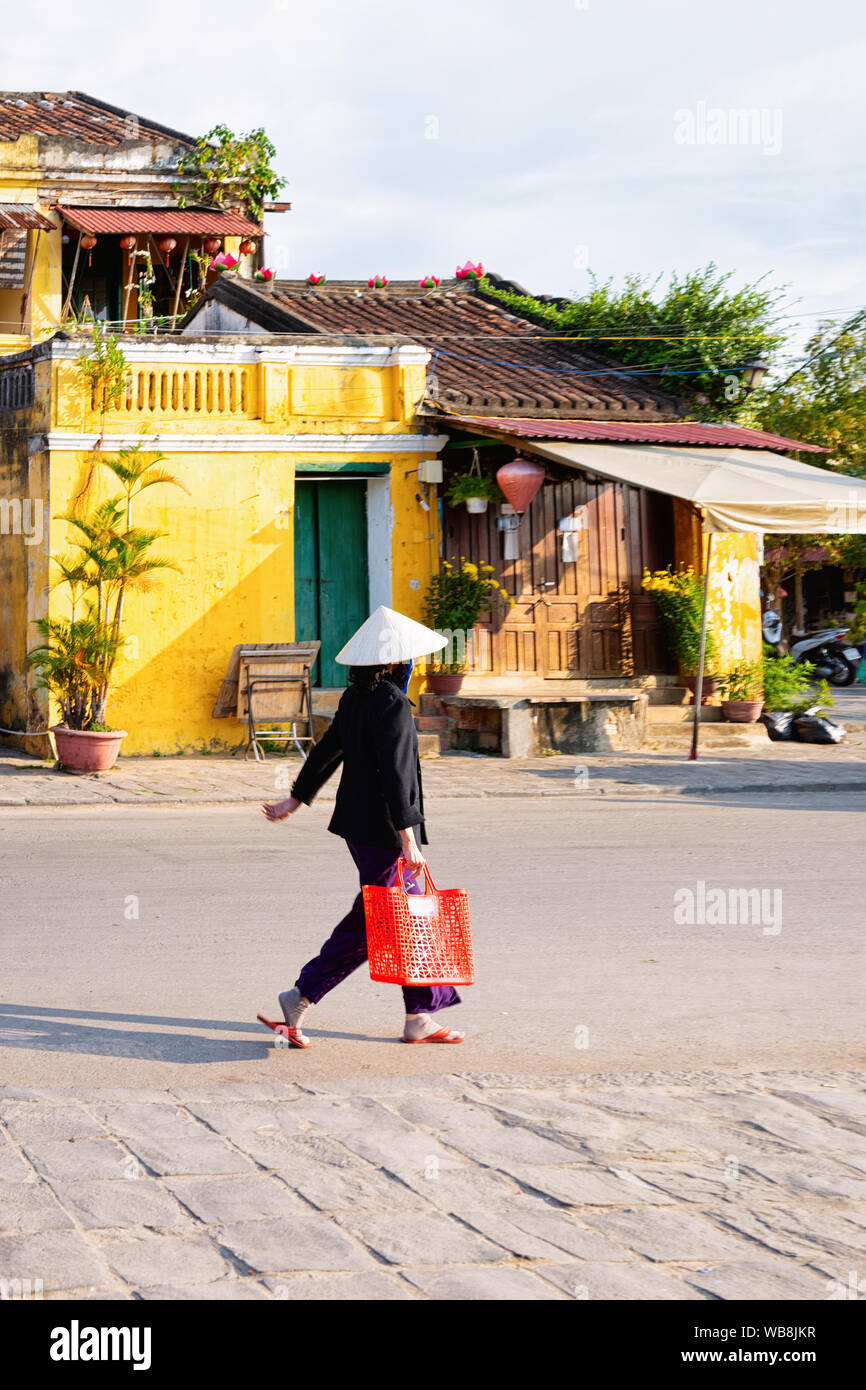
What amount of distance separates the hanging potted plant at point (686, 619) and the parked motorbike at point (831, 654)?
31.6ft

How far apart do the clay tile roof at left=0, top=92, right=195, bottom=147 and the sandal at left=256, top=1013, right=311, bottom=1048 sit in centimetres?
2185

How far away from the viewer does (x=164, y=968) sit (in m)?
7.31

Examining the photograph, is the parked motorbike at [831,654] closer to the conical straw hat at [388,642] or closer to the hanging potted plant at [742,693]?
the hanging potted plant at [742,693]

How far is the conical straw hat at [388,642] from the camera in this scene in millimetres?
6133

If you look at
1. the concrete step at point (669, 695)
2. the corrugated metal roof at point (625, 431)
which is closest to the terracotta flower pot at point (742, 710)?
the concrete step at point (669, 695)

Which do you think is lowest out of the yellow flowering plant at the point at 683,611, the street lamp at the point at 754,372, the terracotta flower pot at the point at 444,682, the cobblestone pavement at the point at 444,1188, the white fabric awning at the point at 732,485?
the cobblestone pavement at the point at 444,1188

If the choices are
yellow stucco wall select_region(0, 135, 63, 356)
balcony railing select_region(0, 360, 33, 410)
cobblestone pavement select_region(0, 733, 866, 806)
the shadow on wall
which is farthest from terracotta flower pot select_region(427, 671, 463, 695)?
yellow stucco wall select_region(0, 135, 63, 356)

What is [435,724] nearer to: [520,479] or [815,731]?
[520,479]

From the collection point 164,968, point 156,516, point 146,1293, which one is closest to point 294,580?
point 156,516

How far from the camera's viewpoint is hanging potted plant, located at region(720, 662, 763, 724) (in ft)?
62.2

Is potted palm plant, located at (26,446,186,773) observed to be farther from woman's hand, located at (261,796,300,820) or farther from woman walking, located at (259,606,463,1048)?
woman walking, located at (259,606,463,1048)

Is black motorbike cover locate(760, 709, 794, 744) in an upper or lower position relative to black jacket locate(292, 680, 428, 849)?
lower
